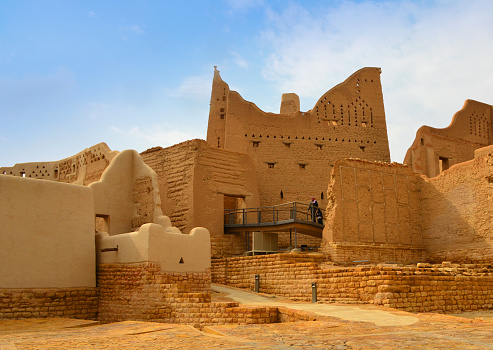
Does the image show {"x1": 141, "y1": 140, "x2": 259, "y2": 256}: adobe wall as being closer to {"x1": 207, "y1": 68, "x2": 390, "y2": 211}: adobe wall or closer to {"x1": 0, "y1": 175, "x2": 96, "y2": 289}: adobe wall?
{"x1": 207, "y1": 68, "x2": 390, "y2": 211}: adobe wall

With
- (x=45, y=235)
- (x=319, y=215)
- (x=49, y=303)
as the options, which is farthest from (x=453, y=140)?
(x=49, y=303)

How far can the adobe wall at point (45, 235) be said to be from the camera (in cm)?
1412

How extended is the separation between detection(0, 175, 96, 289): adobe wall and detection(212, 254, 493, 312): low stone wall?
544 cm

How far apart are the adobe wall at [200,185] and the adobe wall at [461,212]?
24.4 ft

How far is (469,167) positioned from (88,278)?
1375cm

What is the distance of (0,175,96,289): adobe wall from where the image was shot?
556 inches

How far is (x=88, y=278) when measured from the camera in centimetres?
1552

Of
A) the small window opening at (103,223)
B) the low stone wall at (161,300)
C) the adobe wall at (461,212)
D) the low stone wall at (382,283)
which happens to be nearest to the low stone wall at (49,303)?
the low stone wall at (161,300)

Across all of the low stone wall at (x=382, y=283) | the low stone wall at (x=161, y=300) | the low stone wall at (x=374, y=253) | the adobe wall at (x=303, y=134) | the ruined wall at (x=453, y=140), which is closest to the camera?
the low stone wall at (x=161, y=300)

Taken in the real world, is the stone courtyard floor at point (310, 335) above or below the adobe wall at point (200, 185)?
below

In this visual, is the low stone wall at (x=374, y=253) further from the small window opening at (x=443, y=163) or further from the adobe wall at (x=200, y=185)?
the small window opening at (x=443, y=163)

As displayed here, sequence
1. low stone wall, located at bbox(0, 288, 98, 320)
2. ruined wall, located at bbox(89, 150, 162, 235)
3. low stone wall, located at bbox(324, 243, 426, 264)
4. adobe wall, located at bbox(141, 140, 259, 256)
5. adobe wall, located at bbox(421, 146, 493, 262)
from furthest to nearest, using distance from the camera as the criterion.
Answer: adobe wall, located at bbox(141, 140, 259, 256)
adobe wall, located at bbox(421, 146, 493, 262)
low stone wall, located at bbox(324, 243, 426, 264)
ruined wall, located at bbox(89, 150, 162, 235)
low stone wall, located at bbox(0, 288, 98, 320)

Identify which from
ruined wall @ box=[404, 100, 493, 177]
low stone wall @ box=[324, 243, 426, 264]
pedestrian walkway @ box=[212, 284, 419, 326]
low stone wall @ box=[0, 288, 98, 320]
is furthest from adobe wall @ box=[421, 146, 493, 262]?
low stone wall @ box=[0, 288, 98, 320]

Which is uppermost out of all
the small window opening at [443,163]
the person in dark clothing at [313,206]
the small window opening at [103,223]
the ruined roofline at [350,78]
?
the ruined roofline at [350,78]
